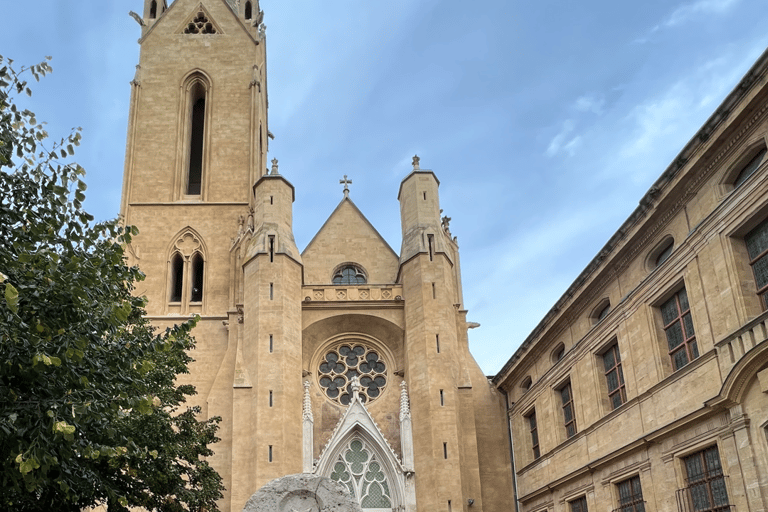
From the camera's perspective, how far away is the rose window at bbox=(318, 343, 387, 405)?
2769cm

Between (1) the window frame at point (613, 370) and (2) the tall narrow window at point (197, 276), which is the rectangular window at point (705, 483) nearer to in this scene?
(1) the window frame at point (613, 370)

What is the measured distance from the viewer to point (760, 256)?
43.4 feet

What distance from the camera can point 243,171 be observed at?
3378 centimetres

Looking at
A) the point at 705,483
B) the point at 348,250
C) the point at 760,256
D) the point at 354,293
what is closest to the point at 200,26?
the point at 348,250

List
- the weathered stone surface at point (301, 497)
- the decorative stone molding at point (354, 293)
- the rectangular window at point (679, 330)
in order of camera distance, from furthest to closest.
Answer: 1. the decorative stone molding at point (354, 293)
2. the rectangular window at point (679, 330)
3. the weathered stone surface at point (301, 497)

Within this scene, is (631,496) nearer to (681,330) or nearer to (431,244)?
(681,330)

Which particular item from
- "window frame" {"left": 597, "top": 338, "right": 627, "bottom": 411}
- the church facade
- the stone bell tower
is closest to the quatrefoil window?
the stone bell tower

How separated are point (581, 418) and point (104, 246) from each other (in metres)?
14.2

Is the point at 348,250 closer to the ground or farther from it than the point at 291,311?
farther from it

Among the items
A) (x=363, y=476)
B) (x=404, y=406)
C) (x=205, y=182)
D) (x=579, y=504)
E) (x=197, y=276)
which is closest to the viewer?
(x=579, y=504)

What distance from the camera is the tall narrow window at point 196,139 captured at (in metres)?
34.8

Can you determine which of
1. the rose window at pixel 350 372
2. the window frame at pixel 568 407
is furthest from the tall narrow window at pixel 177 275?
the window frame at pixel 568 407

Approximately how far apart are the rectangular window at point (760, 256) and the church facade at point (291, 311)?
43.7 feet

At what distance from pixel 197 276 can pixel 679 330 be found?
69.9 feet
